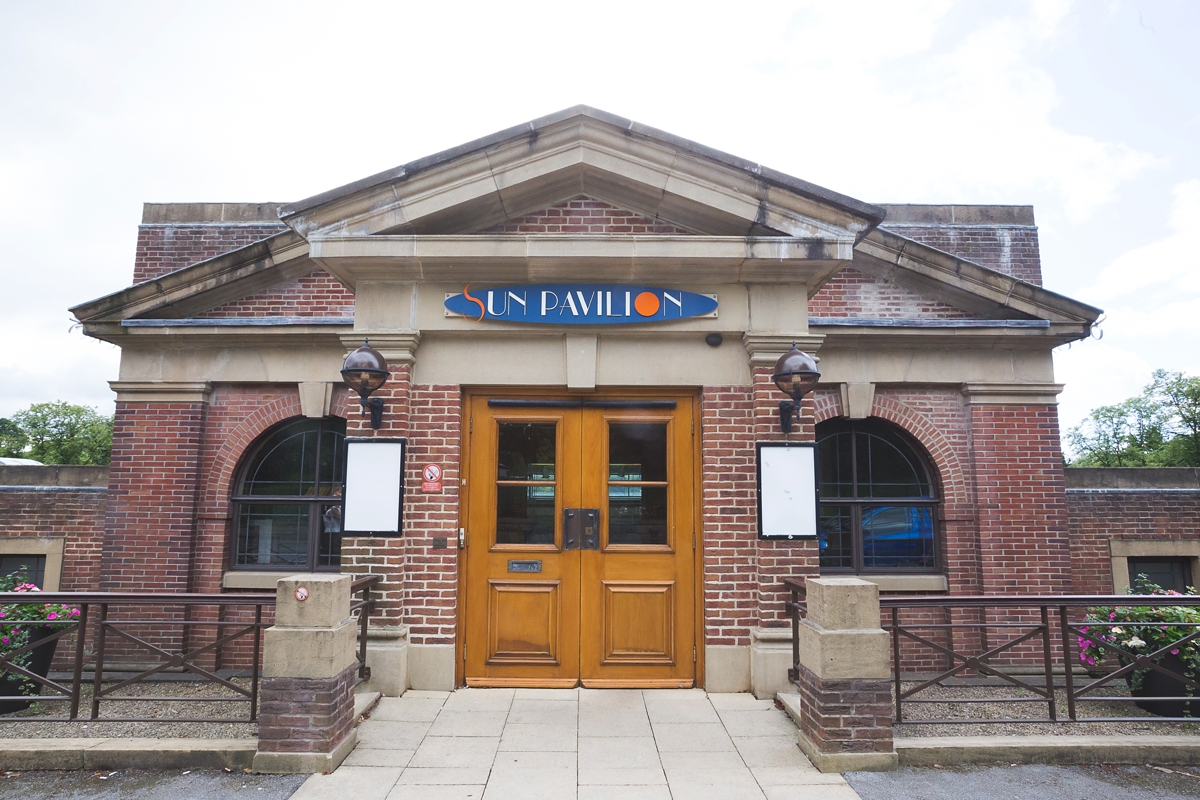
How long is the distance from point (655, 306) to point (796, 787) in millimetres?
3875

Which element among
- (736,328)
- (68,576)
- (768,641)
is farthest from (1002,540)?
(68,576)

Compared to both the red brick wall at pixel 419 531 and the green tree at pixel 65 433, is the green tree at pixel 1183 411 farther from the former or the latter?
the green tree at pixel 65 433

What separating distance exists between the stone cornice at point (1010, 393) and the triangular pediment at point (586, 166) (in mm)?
3128

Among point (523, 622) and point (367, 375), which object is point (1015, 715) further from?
point (367, 375)

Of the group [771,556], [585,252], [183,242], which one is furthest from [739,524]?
[183,242]

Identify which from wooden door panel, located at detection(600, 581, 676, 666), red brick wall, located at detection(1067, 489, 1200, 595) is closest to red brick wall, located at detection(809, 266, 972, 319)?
red brick wall, located at detection(1067, 489, 1200, 595)

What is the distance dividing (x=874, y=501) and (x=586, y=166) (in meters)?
5.13

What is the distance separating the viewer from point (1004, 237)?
29.9 feet

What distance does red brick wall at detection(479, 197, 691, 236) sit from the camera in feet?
20.8

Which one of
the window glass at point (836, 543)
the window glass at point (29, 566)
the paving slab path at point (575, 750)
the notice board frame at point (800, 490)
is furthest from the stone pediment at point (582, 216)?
the window glass at point (29, 566)

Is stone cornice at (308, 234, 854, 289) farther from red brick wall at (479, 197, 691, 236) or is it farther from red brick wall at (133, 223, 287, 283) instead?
red brick wall at (133, 223, 287, 283)

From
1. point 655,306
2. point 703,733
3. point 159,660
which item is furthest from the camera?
point 159,660

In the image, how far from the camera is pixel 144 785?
4.33m

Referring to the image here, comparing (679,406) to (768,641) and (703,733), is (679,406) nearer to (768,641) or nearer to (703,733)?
(768,641)
